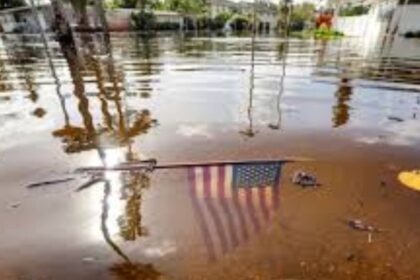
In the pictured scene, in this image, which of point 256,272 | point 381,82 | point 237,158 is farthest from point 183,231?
point 381,82

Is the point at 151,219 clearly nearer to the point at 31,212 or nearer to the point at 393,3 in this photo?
the point at 31,212

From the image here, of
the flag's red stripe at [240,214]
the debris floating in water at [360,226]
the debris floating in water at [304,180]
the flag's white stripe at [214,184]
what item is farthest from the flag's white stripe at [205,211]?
the debris floating in water at [360,226]

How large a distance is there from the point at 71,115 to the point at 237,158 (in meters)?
4.71

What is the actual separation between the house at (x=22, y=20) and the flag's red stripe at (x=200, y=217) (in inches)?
2014

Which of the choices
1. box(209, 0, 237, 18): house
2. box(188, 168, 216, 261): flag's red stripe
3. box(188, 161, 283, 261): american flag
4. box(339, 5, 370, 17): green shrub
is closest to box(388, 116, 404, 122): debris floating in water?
box(188, 161, 283, 261): american flag

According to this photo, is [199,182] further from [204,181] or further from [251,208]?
[251,208]

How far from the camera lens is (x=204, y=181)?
6.79 meters

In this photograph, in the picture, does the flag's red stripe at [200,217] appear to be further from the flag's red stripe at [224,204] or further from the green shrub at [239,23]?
the green shrub at [239,23]

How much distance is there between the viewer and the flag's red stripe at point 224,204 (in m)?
5.32

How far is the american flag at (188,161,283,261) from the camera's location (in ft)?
17.7

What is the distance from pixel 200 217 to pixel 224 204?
1.16 ft

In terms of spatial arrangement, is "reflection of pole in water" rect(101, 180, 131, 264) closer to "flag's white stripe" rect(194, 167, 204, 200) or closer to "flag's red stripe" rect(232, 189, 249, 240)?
"flag's white stripe" rect(194, 167, 204, 200)

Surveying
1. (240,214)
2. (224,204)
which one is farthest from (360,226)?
(224,204)

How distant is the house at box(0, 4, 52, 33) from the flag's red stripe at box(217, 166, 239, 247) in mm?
51755
